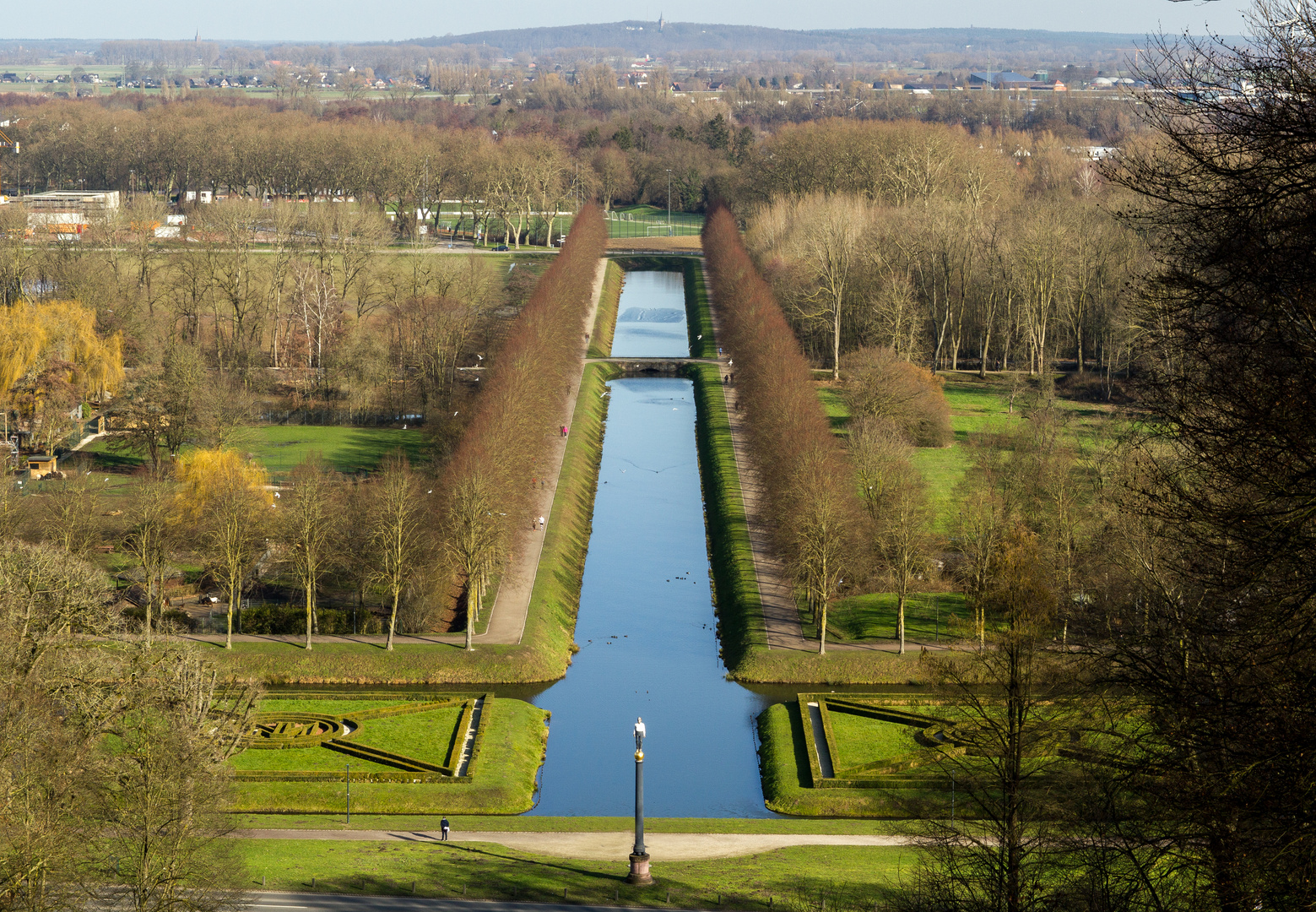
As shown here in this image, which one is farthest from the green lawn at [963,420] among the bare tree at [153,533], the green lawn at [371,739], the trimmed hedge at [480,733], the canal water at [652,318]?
the bare tree at [153,533]

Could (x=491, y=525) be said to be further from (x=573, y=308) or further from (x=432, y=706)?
(x=573, y=308)

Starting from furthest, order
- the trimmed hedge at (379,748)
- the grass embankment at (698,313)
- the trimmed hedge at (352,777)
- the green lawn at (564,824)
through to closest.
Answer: the grass embankment at (698,313) → the trimmed hedge at (379,748) → the trimmed hedge at (352,777) → the green lawn at (564,824)

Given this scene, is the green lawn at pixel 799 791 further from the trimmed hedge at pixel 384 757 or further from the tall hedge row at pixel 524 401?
the tall hedge row at pixel 524 401

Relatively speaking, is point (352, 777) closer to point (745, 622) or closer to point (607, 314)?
point (745, 622)

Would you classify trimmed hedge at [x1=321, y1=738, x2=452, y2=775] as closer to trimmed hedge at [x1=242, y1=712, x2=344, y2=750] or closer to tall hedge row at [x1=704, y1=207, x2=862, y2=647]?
trimmed hedge at [x1=242, y1=712, x2=344, y2=750]

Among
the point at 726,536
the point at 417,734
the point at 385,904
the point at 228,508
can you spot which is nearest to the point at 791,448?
the point at 726,536
